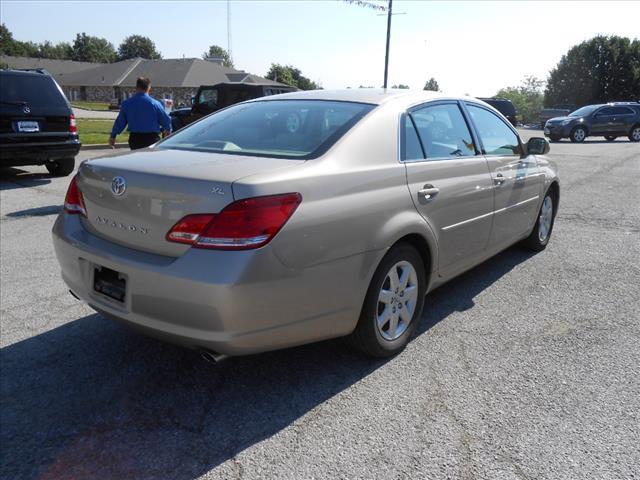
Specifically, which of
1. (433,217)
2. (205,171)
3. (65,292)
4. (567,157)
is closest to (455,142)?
(433,217)

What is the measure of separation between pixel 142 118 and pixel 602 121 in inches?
852

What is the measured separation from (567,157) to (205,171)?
15071 mm

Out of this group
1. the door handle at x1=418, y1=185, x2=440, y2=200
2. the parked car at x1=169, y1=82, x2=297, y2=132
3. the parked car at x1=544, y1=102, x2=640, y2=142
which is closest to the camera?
the door handle at x1=418, y1=185, x2=440, y2=200

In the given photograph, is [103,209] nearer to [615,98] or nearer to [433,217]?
[433,217]

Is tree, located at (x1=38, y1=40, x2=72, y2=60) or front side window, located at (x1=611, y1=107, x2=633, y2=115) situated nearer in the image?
front side window, located at (x1=611, y1=107, x2=633, y2=115)

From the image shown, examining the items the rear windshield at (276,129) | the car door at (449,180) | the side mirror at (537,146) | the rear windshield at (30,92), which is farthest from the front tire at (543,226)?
the rear windshield at (30,92)

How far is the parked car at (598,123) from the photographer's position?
22.4 metres

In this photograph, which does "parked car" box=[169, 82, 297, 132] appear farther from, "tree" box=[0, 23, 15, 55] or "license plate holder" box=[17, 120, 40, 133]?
"tree" box=[0, 23, 15, 55]

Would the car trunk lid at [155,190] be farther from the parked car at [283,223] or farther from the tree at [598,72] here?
the tree at [598,72]

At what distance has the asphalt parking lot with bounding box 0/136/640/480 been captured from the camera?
2.29 metres

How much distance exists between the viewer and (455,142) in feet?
12.4

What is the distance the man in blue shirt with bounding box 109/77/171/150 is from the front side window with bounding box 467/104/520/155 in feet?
14.8

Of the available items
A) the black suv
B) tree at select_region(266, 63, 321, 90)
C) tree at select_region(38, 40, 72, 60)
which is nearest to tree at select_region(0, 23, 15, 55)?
tree at select_region(38, 40, 72, 60)

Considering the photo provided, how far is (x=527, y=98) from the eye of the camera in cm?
7800
